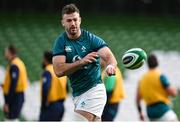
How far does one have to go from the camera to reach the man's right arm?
22.8ft

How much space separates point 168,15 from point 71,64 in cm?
1081

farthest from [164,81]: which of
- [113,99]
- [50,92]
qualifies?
[50,92]

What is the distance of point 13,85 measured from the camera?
40.8 feet

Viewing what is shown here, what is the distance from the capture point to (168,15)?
1758 cm

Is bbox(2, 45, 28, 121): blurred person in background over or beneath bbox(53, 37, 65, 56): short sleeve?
beneath

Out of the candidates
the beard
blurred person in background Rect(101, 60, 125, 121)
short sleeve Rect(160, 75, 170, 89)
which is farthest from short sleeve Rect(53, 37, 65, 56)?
short sleeve Rect(160, 75, 170, 89)

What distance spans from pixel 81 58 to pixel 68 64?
216 millimetres

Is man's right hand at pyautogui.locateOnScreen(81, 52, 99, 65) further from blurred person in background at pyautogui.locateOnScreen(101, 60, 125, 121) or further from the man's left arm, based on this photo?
the man's left arm

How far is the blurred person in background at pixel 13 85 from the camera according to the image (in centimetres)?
1241

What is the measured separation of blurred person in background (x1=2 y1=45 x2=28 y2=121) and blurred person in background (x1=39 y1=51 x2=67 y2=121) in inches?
34.2

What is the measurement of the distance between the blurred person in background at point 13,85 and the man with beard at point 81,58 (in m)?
4.94

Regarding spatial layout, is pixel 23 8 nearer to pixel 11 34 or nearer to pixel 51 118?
pixel 11 34

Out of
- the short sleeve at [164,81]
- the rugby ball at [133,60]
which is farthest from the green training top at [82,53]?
the short sleeve at [164,81]

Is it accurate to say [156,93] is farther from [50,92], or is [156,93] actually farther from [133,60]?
[133,60]
